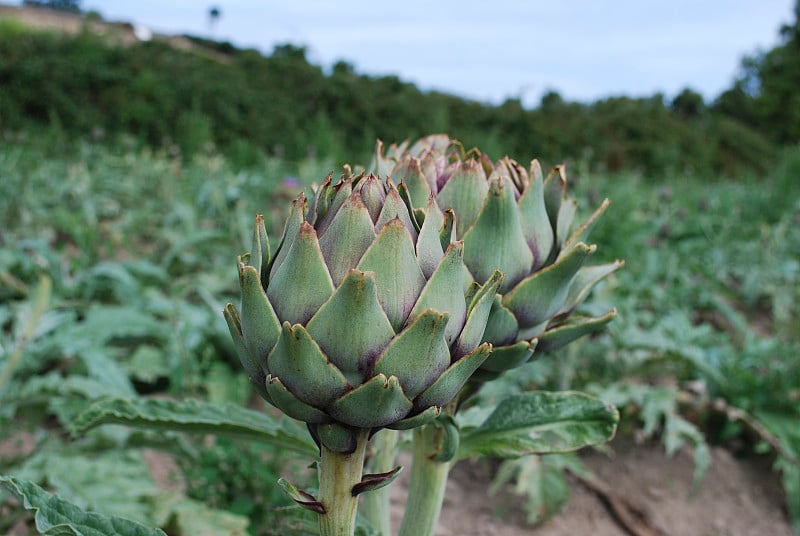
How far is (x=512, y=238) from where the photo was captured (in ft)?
2.05

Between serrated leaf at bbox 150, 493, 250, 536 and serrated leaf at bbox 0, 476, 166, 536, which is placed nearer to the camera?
serrated leaf at bbox 0, 476, 166, 536

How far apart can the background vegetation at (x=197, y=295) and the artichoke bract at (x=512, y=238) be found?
0.29 meters

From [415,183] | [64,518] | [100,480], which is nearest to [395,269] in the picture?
[415,183]

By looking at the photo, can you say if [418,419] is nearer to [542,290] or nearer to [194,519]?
[542,290]

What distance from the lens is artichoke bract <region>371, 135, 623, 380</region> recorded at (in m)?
0.62

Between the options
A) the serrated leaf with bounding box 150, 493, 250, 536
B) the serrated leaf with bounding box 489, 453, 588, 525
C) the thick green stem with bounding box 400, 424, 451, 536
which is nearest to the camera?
the thick green stem with bounding box 400, 424, 451, 536

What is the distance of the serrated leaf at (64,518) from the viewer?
57 centimetres

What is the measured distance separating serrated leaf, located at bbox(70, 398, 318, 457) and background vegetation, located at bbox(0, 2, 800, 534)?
0.07 m

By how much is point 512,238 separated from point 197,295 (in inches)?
83.1

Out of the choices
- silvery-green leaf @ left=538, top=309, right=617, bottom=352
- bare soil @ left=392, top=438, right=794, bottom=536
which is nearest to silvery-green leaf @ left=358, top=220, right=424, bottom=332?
silvery-green leaf @ left=538, top=309, right=617, bottom=352

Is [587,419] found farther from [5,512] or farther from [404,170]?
[5,512]

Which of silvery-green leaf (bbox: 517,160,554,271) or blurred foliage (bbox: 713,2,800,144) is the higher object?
blurred foliage (bbox: 713,2,800,144)

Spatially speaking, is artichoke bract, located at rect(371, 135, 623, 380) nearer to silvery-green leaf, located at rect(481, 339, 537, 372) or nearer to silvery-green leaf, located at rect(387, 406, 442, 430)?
silvery-green leaf, located at rect(481, 339, 537, 372)

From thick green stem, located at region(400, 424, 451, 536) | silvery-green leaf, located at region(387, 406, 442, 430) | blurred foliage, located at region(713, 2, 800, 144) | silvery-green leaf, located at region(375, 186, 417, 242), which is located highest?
blurred foliage, located at region(713, 2, 800, 144)
